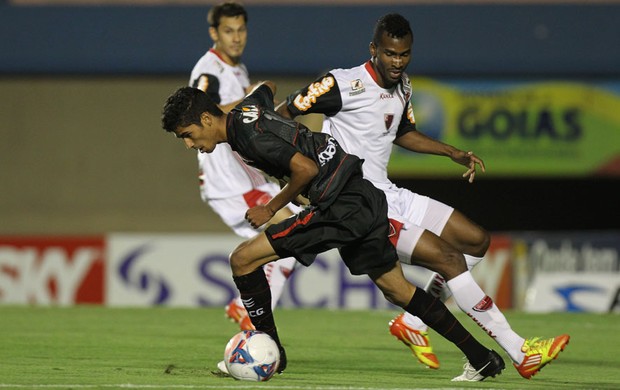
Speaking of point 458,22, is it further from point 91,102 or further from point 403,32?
→ point 403,32

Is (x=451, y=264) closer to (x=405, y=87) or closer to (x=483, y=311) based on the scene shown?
(x=483, y=311)

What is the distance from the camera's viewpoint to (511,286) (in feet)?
45.6

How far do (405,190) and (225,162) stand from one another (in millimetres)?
1954

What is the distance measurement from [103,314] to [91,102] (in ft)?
24.3

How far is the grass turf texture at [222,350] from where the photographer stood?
21.2 ft

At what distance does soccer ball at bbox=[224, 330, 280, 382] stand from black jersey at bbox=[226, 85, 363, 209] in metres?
0.78

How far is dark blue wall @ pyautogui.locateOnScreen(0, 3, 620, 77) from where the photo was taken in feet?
54.4

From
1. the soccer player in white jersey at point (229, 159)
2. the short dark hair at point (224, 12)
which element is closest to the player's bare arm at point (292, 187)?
the soccer player in white jersey at point (229, 159)

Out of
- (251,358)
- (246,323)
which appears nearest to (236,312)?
(246,323)

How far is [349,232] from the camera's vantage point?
6512 millimetres

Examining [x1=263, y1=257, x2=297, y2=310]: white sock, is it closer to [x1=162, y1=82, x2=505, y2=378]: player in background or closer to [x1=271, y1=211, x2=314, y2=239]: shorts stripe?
[x1=162, y1=82, x2=505, y2=378]: player in background

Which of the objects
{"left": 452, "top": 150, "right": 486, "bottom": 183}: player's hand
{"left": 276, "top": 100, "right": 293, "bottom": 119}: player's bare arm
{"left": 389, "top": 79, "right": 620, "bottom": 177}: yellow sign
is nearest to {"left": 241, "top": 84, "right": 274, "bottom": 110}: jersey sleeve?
{"left": 276, "top": 100, "right": 293, "bottom": 119}: player's bare arm

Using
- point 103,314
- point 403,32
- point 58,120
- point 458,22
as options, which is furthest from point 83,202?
point 403,32

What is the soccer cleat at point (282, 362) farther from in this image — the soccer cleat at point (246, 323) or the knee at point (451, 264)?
the soccer cleat at point (246, 323)
